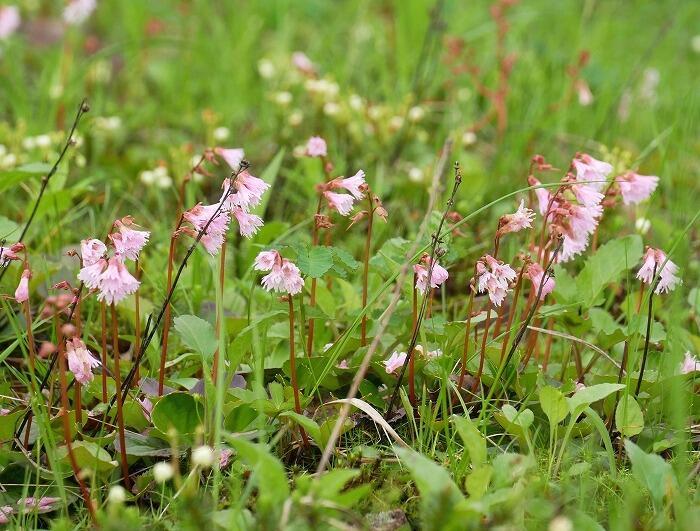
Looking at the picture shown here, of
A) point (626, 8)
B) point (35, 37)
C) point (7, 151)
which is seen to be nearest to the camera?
point (7, 151)

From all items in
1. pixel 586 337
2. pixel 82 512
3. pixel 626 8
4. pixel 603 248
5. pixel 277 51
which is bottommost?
pixel 82 512

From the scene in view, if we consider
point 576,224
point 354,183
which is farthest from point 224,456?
point 576,224

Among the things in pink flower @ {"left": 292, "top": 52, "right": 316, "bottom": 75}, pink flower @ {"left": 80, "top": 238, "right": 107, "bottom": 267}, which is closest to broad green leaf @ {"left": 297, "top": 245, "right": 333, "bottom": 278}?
pink flower @ {"left": 80, "top": 238, "right": 107, "bottom": 267}

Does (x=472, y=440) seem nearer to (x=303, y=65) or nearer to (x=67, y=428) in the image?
(x=67, y=428)

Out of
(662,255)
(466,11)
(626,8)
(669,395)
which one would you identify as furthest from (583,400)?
(626,8)

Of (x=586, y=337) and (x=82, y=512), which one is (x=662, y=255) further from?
(x=82, y=512)

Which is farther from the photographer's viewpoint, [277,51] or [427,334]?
[277,51]

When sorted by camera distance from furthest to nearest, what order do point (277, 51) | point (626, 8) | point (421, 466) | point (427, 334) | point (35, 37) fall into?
point (626, 8)
point (35, 37)
point (277, 51)
point (427, 334)
point (421, 466)
